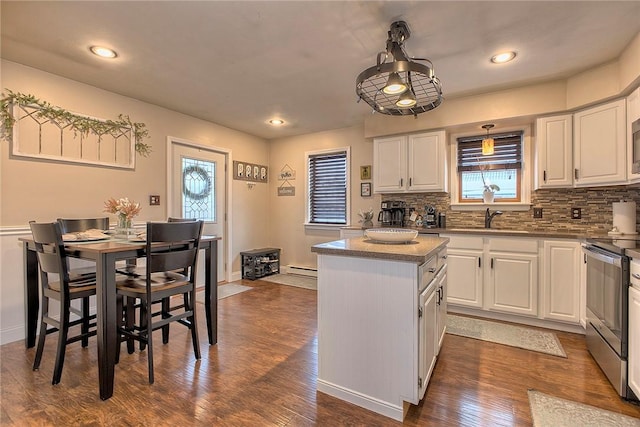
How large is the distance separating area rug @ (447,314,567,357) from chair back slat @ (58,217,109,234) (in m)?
3.51

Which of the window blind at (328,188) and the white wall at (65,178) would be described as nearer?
the white wall at (65,178)

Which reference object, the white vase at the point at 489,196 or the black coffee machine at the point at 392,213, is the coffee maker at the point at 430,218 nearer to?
the black coffee machine at the point at 392,213

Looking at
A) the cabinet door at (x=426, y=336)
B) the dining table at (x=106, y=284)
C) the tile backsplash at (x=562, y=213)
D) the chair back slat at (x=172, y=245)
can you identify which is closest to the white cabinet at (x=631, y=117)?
the tile backsplash at (x=562, y=213)

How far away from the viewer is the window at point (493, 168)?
3.55 m

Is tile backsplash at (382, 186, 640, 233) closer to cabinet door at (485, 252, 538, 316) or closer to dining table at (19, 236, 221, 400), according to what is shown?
cabinet door at (485, 252, 538, 316)

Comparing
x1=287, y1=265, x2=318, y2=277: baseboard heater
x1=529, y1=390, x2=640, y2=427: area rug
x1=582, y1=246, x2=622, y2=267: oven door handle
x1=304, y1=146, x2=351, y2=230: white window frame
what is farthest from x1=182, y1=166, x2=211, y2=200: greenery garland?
x1=582, y1=246, x2=622, y2=267: oven door handle

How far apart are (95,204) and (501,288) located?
170 inches

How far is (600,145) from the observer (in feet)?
Answer: 9.03

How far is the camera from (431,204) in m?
4.01

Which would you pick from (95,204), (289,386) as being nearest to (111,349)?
(289,386)

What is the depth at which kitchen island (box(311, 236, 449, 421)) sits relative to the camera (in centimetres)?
163

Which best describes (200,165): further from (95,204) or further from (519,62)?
(519,62)

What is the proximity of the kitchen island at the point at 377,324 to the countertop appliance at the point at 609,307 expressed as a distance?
44.3 inches

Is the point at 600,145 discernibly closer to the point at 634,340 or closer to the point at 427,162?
the point at 427,162
